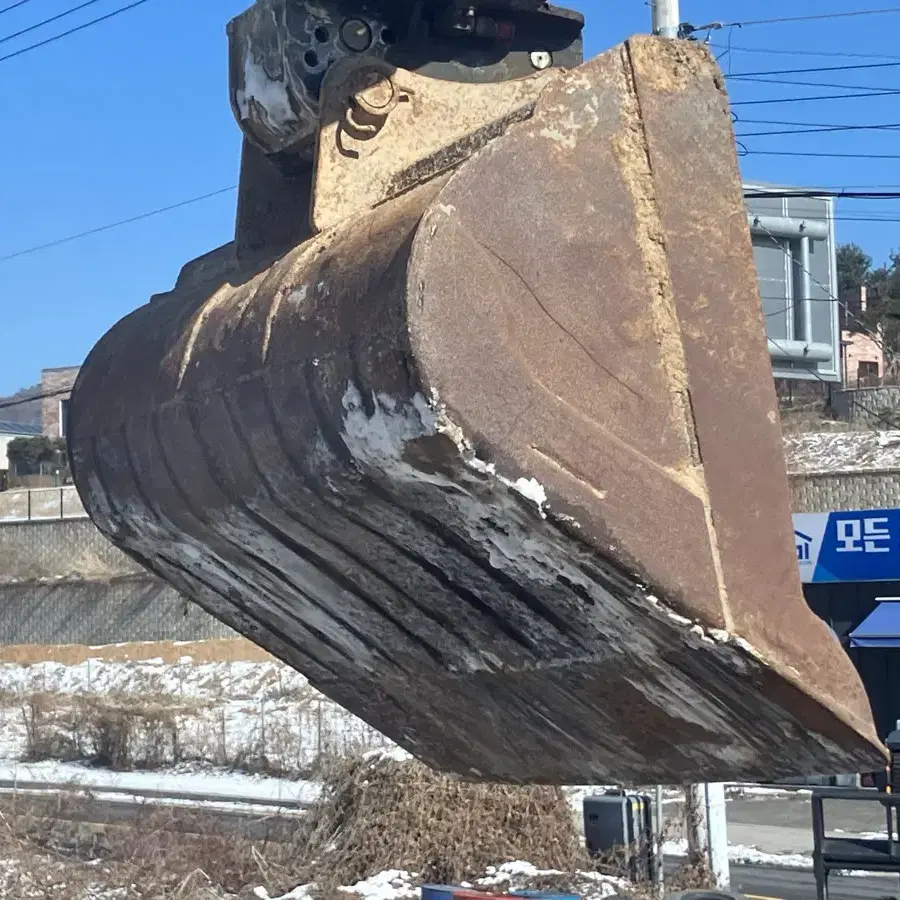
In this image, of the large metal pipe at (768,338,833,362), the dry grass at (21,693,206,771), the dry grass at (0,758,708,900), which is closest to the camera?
the dry grass at (0,758,708,900)

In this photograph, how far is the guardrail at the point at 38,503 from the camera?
46.7 m

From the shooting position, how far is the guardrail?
46719mm

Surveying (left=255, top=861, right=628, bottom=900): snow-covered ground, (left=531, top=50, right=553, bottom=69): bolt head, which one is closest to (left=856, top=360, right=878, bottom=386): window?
(left=255, top=861, right=628, bottom=900): snow-covered ground

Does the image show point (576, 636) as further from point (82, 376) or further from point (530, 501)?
point (82, 376)

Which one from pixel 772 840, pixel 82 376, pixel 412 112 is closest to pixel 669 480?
pixel 412 112

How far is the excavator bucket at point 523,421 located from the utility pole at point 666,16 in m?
6.10

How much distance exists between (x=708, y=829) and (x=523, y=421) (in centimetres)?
818

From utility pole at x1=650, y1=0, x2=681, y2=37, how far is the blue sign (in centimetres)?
891

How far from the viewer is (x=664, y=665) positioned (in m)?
2.38

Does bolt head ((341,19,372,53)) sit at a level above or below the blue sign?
above

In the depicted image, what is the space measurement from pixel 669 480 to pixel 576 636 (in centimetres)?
34

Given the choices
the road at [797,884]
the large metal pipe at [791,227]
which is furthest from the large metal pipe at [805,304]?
the road at [797,884]

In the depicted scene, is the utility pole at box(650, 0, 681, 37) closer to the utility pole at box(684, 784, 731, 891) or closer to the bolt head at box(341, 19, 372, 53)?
the utility pole at box(684, 784, 731, 891)

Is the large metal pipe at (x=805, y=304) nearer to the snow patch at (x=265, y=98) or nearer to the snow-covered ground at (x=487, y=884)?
the snow-covered ground at (x=487, y=884)
